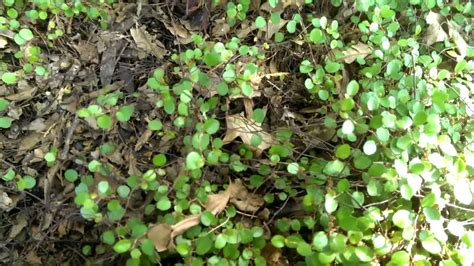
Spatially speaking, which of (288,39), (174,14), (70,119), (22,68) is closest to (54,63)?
(22,68)

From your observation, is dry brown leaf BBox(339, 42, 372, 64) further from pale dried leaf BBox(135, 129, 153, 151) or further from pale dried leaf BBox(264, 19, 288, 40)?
pale dried leaf BBox(135, 129, 153, 151)

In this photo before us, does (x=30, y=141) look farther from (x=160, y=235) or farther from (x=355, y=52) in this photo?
(x=355, y=52)

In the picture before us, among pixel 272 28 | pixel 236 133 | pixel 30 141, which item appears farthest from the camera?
pixel 272 28

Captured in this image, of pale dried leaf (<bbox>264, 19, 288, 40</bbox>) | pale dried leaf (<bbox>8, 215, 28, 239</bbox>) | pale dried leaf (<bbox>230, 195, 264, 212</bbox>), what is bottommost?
pale dried leaf (<bbox>8, 215, 28, 239</bbox>)

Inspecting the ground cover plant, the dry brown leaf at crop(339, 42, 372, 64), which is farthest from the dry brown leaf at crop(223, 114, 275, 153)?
the dry brown leaf at crop(339, 42, 372, 64)

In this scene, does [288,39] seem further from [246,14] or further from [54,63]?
[54,63]

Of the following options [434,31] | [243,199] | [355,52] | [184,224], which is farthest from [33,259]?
[434,31]
